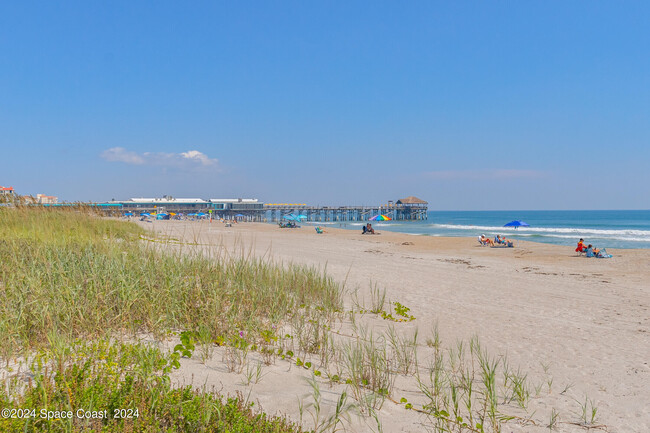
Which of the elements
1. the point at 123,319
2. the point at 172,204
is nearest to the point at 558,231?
the point at 123,319

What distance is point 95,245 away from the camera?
611 cm

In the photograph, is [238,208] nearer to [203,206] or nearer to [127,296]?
[203,206]

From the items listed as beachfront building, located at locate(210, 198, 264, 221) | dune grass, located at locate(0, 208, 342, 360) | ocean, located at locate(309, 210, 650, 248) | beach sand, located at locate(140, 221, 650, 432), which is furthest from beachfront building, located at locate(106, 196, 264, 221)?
dune grass, located at locate(0, 208, 342, 360)

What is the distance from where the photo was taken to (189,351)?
141 inches

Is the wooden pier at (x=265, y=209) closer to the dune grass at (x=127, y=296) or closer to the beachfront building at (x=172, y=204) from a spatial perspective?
the beachfront building at (x=172, y=204)

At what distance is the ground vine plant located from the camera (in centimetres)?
249

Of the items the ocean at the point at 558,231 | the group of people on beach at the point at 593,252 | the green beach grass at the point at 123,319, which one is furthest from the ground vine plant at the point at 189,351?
the ocean at the point at 558,231

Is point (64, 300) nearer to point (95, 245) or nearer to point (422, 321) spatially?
point (95, 245)

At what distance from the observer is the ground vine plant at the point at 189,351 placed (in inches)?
98.0

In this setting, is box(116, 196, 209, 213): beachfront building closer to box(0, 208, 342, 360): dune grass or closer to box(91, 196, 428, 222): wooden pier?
box(91, 196, 428, 222): wooden pier

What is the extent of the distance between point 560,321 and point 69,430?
22.8 ft

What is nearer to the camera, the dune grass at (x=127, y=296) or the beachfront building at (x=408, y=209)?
the dune grass at (x=127, y=296)

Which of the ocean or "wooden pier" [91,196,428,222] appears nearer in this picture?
the ocean

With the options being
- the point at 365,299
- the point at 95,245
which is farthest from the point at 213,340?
the point at 365,299
